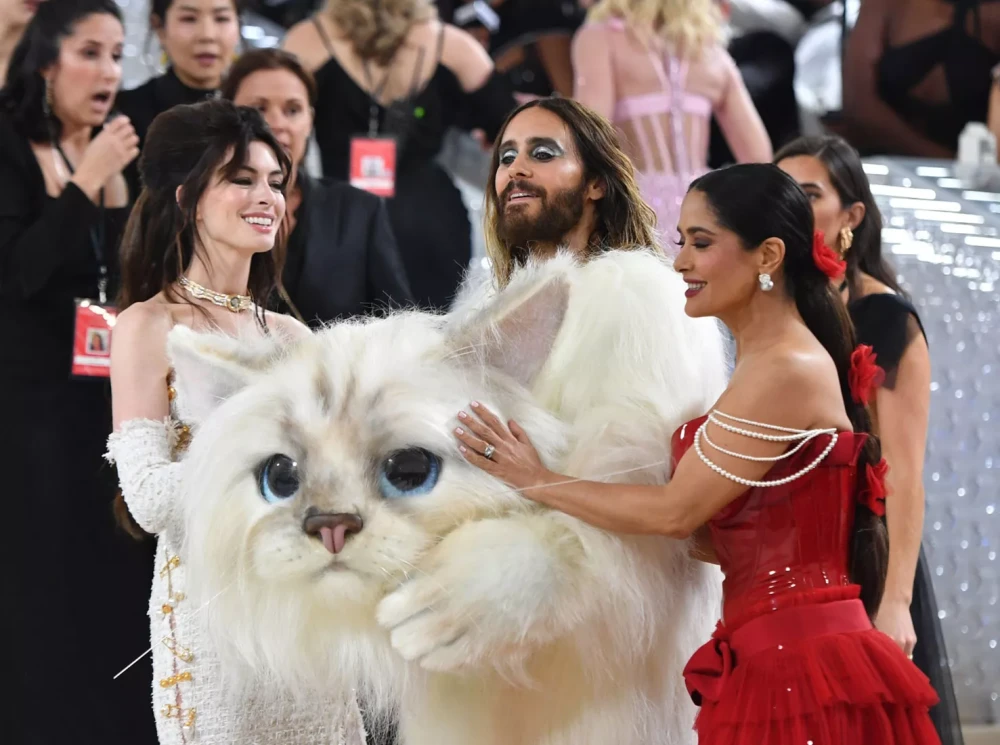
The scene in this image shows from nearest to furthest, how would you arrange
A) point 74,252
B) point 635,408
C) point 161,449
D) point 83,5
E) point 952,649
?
point 635,408
point 161,449
point 74,252
point 83,5
point 952,649

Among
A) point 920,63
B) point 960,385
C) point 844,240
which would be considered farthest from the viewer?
point 920,63

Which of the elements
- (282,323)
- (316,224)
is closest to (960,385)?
(316,224)

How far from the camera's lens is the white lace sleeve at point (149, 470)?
192cm

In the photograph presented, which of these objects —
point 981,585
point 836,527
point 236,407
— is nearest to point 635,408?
point 836,527

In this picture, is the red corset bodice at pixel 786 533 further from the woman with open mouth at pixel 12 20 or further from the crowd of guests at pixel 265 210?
the woman with open mouth at pixel 12 20

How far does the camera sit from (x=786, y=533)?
1624mm

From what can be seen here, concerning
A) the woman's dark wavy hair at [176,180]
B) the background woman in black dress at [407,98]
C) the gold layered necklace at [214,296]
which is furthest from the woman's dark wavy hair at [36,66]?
the gold layered necklace at [214,296]

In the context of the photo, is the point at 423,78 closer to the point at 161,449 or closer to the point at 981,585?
the point at 161,449

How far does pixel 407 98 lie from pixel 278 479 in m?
2.07

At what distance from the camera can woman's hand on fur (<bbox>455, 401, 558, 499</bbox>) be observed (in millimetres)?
1516

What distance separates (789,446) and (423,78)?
2.08 meters

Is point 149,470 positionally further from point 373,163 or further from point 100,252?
point 373,163

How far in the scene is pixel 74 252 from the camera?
2.83 metres

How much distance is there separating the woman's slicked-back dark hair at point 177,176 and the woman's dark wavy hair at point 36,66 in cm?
84
